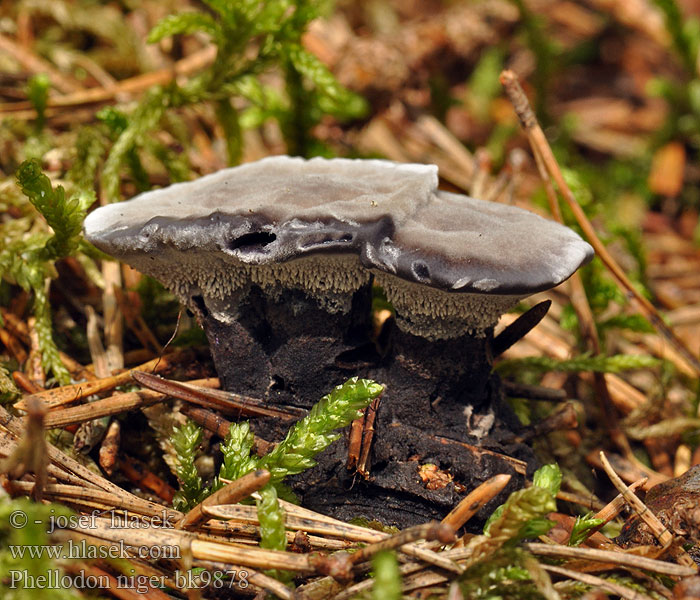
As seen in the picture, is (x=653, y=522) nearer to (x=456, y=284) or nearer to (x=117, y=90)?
(x=456, y=284)

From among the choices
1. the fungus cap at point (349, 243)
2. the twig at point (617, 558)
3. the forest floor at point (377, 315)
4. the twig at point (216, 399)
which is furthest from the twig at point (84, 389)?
the twig at point (617, 558)

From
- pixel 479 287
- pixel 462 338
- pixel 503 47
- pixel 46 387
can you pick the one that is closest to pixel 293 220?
pixel 479 287

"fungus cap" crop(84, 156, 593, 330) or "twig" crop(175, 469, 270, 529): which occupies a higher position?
"fungus cap" crop(84, 156, 593, 330)

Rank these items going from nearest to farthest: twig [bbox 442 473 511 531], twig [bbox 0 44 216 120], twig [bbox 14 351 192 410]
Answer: twig [bbox 442 473 511 531] < twig [bbox 14 351 192 410] < twig [bbox 0 44 216 120]

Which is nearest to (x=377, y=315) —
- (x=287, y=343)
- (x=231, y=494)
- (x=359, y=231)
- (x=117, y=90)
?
(x=287, y=343)

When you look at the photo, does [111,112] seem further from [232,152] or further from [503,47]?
[503,47]

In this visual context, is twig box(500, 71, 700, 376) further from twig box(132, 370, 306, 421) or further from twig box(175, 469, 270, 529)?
twig box(175, 469, 270, 529)

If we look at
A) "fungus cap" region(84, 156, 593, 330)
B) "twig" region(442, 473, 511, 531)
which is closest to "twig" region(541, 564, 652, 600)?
"twig" region(442, 473, 511, 531)

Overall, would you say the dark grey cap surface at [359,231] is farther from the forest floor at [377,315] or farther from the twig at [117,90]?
the twig at [117,90]
